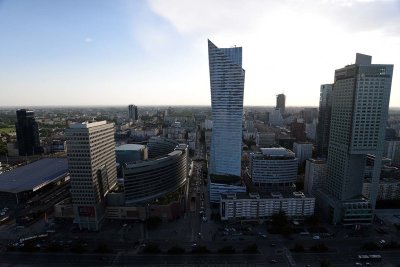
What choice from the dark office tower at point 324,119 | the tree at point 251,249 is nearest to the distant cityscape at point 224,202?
the tree at point 251,249

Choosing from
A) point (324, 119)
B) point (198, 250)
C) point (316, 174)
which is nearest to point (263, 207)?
point (198, 250)

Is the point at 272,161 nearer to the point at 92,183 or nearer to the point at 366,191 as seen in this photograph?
the point at 366,191

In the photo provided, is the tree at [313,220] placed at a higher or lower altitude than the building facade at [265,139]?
lower

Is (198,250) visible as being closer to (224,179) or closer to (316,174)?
(224,179)

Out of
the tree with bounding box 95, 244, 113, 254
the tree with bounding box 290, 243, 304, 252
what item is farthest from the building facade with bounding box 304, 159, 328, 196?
the tree with bounding box 95, 244, 113, 254

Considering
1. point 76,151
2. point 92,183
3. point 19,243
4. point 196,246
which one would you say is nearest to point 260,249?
point 196,246

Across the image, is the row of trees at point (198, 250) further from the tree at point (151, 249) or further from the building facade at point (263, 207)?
the building facade at point (263, 207)
